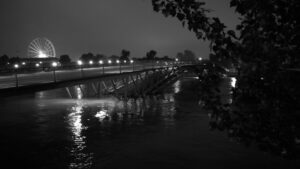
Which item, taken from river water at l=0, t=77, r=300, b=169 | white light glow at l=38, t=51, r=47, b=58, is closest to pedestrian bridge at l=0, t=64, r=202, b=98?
river water at l=0, t=77, r=300, b=169

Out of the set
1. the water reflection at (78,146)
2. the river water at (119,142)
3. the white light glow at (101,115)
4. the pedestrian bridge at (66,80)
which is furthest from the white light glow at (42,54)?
the water reflection at (78,146)

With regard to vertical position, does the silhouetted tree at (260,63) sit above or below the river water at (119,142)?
above

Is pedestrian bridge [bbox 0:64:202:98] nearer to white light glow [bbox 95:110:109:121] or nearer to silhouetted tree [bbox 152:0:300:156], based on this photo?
silhouetted tree [bbox 152:0:300:156]

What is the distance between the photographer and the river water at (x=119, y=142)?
16312mm

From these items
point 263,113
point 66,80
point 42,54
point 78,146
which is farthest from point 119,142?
point 42,54

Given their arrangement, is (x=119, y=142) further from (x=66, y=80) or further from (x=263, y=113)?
(x=263, y=113)

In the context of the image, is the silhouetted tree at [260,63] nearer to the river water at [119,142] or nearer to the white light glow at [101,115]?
the river water at [119,142]

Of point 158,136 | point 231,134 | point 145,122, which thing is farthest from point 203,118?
point 231,134

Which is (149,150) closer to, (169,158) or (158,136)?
(169,158)

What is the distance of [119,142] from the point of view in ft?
66.6

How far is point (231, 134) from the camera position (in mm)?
4395

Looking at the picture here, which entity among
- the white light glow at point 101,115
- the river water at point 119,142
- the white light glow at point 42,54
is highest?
the white light glow at point 42,54

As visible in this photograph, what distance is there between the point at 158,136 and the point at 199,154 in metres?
4.57

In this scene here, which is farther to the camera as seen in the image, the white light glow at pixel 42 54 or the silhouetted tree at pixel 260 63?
the white light glow at pixel 42 54
